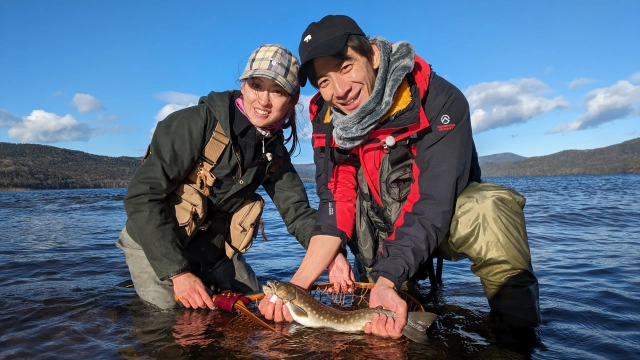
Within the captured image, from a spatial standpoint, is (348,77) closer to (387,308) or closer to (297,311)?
(387,308)

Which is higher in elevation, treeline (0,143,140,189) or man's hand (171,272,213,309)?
treeline (0,143,140,189)

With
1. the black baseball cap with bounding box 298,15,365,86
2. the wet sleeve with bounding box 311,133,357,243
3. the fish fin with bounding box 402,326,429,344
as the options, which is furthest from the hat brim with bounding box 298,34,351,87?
the fish fin with bounding box 402,326,429,344

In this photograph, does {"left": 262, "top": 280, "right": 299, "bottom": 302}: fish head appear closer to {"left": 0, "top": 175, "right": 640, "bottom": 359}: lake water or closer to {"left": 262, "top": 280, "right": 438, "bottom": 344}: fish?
{"left": 262, "top": 280, "right": 438, "bottom": 344}: fish

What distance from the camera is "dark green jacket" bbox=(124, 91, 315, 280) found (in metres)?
4.07

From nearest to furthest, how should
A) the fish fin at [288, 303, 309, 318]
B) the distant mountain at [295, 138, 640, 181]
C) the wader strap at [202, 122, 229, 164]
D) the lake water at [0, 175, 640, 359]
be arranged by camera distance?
1. the lake water at [0, 175, 640, 359]
2. the fish fin at [288, 303, 309, 318]
3. the wader strap at [202, 122, 229, 164]
4. the distant mountain at [295, 138, 640, 181]

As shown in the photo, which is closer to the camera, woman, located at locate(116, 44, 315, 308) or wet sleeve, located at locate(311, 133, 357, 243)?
woman, located at locate(116, 44, 315, 308)

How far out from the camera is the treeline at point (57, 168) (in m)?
88.3

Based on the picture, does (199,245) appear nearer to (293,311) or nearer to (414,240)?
(293,311)

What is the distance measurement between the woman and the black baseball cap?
606 millimetres

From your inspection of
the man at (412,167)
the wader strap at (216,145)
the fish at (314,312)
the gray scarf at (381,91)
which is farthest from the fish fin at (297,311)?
the wader strap at (216,145)

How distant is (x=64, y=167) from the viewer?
109 metres

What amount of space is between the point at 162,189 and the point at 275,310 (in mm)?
1578

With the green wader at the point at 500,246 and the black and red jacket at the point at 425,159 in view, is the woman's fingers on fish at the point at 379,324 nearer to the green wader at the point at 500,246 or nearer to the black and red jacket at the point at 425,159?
the black and red jacket at the point at 425,159

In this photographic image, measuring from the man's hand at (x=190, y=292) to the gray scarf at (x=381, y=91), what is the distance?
6.50ft
